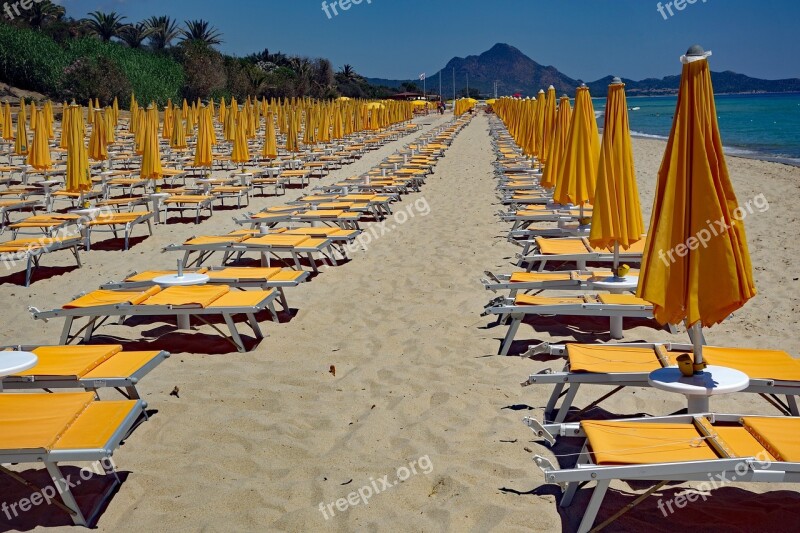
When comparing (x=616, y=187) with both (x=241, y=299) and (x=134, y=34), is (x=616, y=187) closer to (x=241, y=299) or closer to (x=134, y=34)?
(x=241, y=299)

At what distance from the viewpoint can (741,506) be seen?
3078 mm

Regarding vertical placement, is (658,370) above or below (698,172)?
below

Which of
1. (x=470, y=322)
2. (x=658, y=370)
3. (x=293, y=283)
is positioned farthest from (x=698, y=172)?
(x=293, y=283)

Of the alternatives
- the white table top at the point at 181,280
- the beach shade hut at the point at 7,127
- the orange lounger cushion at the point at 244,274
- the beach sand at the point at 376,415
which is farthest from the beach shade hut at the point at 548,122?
the beach shade hut at the point at 7,127

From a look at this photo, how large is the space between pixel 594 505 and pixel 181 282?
160 inches

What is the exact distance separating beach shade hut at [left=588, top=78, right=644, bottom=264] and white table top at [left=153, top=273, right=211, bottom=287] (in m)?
3.06

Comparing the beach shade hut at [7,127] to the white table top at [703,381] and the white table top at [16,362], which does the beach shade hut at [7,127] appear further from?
the white table top at [703,381]

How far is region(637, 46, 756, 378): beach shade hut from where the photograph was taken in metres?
3.21

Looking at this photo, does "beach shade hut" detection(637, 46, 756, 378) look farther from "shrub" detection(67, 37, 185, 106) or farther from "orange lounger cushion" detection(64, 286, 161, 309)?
"shrub" detection(67, 37, 185, 106)

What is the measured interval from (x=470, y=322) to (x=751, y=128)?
52.6m

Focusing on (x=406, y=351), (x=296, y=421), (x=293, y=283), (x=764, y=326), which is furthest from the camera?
(x=293, y=283)

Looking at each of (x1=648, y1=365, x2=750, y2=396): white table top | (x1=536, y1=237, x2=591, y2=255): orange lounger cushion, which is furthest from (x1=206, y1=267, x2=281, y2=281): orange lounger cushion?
(x1=648, y1=365, x2=750, y2=396): white table top

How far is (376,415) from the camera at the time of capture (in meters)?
4.13

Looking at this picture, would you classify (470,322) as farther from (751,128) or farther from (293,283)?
(751,128)
